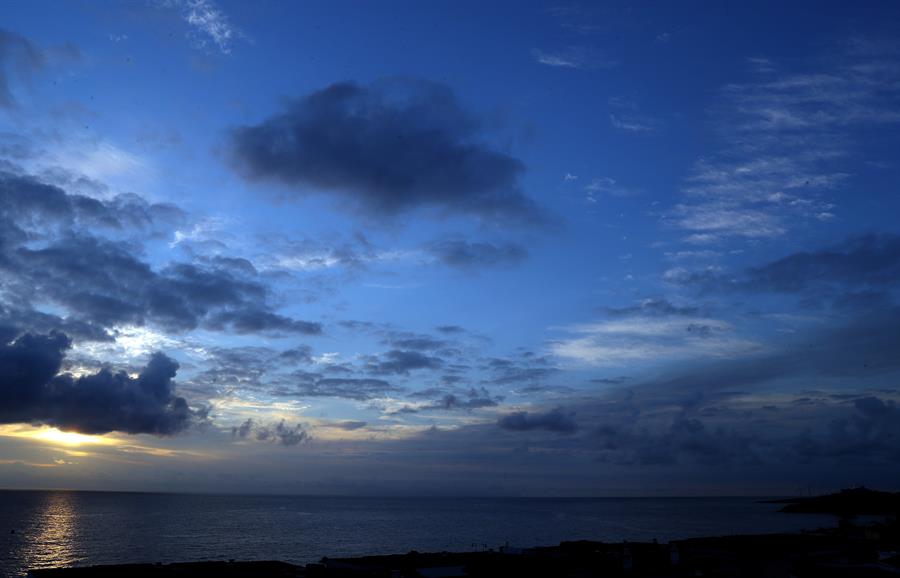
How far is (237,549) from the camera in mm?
151000

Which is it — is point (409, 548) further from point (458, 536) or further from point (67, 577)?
point (67, 577)

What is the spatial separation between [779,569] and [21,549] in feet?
519

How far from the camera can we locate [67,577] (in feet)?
219

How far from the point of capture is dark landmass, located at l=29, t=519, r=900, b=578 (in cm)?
6112

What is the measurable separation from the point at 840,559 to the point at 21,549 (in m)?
163

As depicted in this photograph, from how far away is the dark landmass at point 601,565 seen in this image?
61125 mm

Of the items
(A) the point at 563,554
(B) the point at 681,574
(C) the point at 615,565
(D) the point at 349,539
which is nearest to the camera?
(B) the point at 681,574

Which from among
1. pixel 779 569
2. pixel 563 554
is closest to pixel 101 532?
pixel 563 554

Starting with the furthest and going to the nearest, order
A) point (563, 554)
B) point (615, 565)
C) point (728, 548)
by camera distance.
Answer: point (728, 548)
point (563, 554)
point (615, 565)

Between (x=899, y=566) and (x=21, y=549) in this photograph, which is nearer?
(x=899, y=566)

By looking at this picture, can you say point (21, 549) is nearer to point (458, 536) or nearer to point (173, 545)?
point (173, 545)

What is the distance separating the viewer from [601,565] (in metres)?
Result: 68.4

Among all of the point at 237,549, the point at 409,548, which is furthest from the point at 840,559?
the point at 237,549

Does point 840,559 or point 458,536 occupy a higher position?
point 840,559
